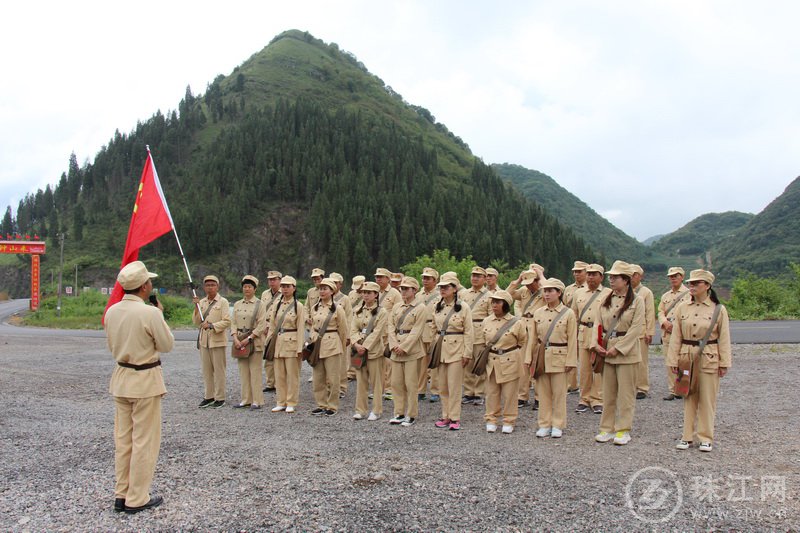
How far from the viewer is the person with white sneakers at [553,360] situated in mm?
7578

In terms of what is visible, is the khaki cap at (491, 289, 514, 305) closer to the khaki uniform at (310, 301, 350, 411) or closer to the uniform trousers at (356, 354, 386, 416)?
the uniform trousers at (356, 354, 386, 416)

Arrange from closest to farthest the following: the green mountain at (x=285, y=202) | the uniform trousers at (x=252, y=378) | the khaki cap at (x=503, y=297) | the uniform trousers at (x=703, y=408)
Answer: the uniform trousers at (x=703, y=408)
the khaki cap at (x=503, y=297)
the uniform trousers at (x=252, y=378)
the green mountain at (x=285, y=202)

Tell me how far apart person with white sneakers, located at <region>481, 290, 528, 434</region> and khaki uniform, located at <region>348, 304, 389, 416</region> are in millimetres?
1847

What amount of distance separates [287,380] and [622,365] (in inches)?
209

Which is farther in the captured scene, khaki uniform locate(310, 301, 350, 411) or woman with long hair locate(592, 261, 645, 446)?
khaki uniform locate(310, 301, 350, 411)

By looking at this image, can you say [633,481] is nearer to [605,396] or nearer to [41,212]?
[605,396]

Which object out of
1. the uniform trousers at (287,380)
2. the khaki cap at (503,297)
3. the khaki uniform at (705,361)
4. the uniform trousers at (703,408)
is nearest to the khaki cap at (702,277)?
the khaki uniform at (705,361)

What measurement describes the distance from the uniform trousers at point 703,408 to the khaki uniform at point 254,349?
6.53 m

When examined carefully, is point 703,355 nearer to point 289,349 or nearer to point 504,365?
point 504,365

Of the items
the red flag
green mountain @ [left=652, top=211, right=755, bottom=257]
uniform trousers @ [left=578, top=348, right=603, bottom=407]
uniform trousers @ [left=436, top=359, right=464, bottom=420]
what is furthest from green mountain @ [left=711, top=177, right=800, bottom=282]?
the red flag

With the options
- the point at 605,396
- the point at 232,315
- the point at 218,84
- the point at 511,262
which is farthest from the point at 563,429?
the point at 218,84

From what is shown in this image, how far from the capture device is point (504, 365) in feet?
25.5

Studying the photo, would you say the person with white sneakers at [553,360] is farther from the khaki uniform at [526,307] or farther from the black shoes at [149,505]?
the black shoes at [149,505]

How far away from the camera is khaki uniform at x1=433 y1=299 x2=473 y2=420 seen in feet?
Answer: 26.4
